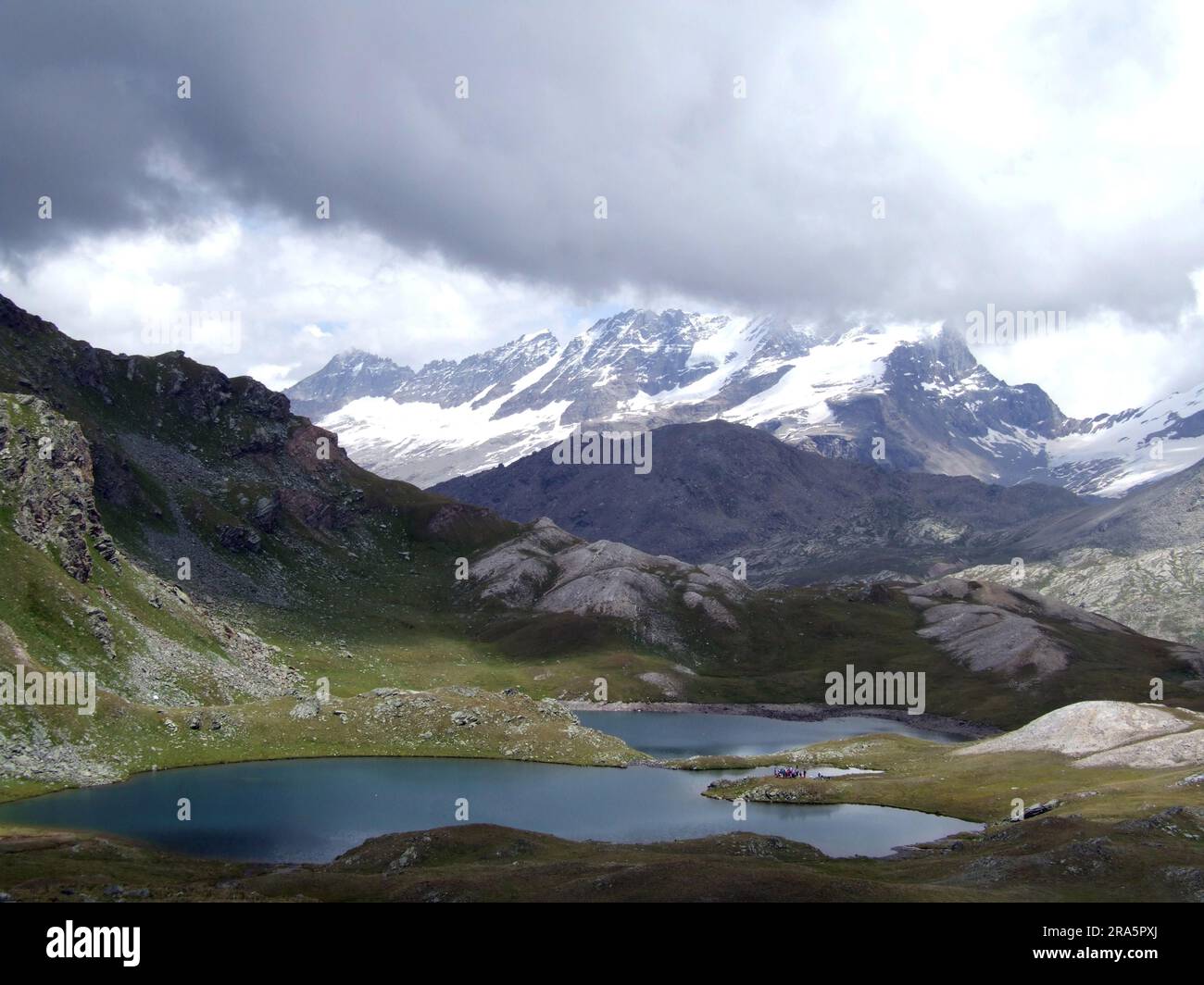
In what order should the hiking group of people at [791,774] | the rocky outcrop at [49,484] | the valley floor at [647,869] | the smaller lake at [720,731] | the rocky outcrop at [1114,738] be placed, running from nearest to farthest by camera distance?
the valley floor at [647,869], the rocky outcrop at [1114,738], the hiking group of people at [791,774], the rocky outcrop at [49,484], the smaller lake at [720,731]

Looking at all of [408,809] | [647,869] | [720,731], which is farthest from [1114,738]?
[408,809]

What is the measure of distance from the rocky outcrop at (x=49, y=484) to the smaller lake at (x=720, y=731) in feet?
288

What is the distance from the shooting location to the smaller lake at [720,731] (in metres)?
158

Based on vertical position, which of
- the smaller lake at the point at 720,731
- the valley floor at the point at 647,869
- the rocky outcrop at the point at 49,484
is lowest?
the smaller lake at the point at 720,731

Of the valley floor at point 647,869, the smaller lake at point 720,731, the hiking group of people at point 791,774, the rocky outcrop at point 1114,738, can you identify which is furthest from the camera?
the smaller lake at point 720,731

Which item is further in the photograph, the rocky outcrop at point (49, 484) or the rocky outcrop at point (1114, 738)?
the rocky outcrop at point (49, 484)

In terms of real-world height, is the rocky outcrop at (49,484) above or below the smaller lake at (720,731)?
above

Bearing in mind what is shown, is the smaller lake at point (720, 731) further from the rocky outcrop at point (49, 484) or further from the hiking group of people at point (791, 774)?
the rocky outcrop at point (49, 484)

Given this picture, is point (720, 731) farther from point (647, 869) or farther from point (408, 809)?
point (647, 869)

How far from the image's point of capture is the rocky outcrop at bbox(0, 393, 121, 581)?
133 meters

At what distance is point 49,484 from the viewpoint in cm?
14075

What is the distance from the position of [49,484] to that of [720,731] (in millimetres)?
117360

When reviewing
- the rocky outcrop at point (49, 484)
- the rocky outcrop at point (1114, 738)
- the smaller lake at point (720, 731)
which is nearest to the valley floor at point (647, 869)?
the rocky outcrop at point (1114, 738)
